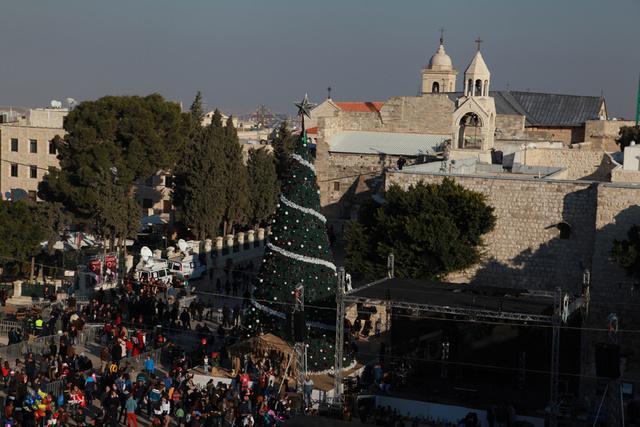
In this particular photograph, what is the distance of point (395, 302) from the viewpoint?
21.6 m

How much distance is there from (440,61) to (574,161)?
3562 cm

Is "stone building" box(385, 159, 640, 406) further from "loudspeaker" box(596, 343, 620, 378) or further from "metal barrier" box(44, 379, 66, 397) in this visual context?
"metal barrier" box(44, 379, 66, 397)

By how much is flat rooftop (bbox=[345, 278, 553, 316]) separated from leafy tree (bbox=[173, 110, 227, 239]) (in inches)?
686

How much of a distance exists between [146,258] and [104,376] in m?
12.9

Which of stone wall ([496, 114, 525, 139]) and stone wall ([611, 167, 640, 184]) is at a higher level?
stone wall ([496, 114, 525, 139])

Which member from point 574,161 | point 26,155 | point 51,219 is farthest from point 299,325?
point 26,155

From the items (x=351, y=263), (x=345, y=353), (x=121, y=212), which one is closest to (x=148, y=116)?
(x=121, y=212)

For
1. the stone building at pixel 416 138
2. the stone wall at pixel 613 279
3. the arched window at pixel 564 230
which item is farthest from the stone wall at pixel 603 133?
the stone wall at pixel 613 279

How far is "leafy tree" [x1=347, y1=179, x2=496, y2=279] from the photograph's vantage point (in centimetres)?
2820

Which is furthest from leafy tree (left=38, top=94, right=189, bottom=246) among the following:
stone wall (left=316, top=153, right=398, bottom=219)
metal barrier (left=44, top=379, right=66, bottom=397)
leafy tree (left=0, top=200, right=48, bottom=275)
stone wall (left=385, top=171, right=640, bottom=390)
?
metal barrier (left=44, top=379, right=66, bottom=397)

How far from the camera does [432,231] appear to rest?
92.4 feet

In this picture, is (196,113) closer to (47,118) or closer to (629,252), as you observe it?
(47,118)

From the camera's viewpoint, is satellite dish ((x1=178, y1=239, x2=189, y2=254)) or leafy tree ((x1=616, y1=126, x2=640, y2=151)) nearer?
satellite dish ((x1=178, y1=239, x2=189, y2=254))

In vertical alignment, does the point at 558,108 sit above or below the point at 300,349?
above
